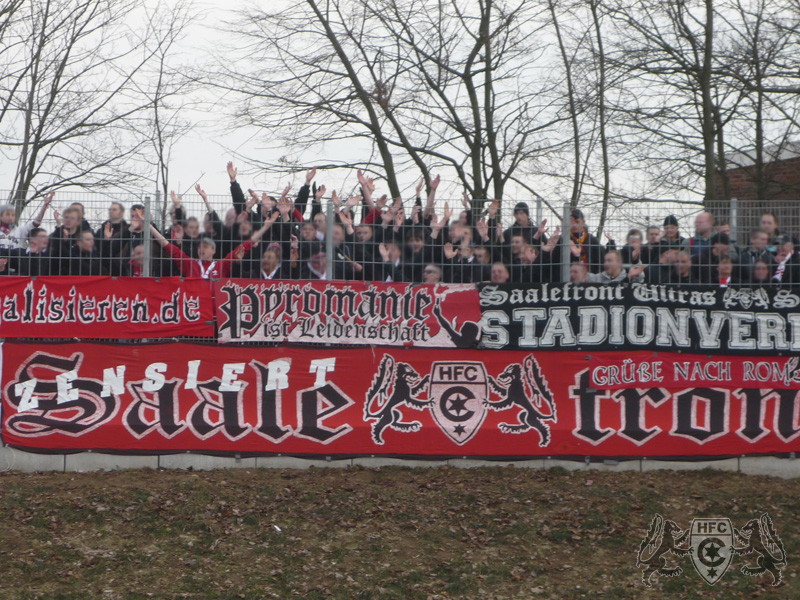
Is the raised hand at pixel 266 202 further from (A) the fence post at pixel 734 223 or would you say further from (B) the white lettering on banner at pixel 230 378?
(A) the fence post at pixel 734 223

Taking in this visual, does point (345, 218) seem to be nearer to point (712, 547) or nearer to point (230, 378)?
point (230, 378)

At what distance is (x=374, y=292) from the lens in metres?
9.58

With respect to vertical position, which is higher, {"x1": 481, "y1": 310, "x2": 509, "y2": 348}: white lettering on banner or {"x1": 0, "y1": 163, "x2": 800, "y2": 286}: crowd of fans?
{"x1": 0, "y1": 163, "x2": 800, "y2": 286}: crowd of fans

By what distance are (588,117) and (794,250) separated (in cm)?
1062

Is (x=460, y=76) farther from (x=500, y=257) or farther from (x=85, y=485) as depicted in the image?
(x=85, y=485)

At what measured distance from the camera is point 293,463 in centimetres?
949

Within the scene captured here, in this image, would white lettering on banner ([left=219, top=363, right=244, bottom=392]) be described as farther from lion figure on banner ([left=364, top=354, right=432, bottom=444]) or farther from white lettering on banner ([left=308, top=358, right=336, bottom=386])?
lion figure on banner ([left=364, top=354, right=432, bottom=444])

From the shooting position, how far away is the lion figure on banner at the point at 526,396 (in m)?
9.61

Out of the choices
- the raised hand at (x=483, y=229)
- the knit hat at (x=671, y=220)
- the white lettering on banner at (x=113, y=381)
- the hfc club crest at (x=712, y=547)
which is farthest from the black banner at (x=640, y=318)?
the white lettering on banner at (x=113, y=381)

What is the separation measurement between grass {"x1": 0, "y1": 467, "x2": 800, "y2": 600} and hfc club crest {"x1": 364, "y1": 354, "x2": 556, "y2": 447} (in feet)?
1.53

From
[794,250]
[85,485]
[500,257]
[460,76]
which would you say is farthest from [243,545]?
[460,76]

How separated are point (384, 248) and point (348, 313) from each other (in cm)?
81

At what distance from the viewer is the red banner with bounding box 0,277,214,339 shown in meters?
9.45

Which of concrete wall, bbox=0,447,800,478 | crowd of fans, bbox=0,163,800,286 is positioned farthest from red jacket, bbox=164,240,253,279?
concrete wall, bbox=0,447,800,478
